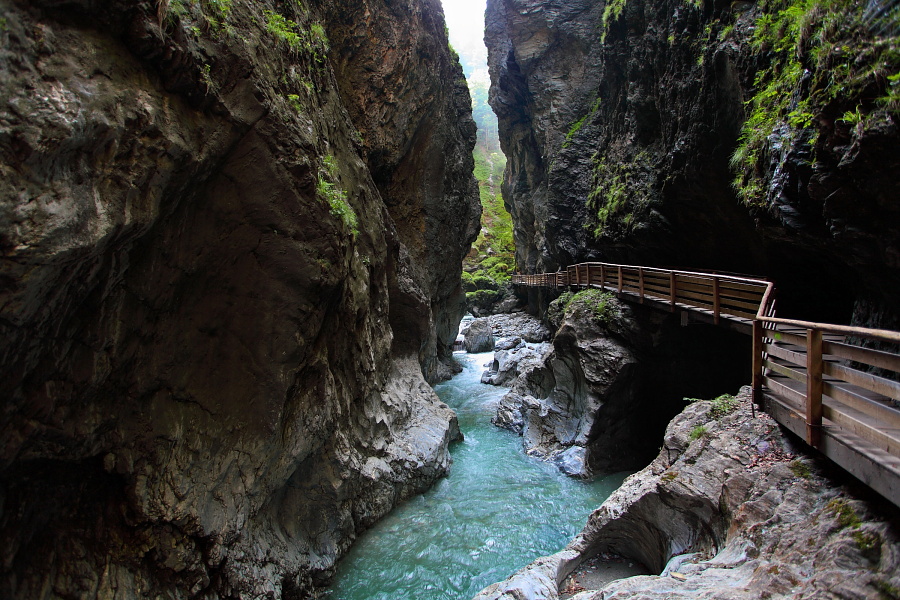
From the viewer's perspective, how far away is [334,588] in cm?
703

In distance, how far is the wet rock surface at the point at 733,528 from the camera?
300cm

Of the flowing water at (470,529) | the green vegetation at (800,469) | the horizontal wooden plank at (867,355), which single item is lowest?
the flowing water at (470,529)

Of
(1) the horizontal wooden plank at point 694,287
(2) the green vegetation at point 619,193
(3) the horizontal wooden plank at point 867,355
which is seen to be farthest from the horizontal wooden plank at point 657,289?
(3) the horizontal wooden plank at point 867,355

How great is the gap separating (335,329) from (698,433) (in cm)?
601

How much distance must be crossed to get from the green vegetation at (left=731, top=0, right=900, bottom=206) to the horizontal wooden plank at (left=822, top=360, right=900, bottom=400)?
2771 millimetres

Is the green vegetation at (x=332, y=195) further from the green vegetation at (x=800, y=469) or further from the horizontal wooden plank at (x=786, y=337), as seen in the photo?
the green vegetation at (x=800, y=469)

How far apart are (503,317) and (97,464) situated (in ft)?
99.2

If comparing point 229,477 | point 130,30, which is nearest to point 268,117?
point 130,30

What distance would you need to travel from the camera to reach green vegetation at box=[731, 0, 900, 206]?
15.0 feet

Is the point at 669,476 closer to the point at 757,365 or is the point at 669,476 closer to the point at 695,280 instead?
the point at 757,365

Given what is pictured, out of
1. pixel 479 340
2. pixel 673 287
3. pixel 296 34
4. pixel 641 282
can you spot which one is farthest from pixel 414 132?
pixel 479 340

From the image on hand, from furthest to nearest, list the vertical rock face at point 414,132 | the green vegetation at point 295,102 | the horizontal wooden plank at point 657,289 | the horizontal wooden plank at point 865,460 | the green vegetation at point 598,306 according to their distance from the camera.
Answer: the vertical rock face at point 414,132 → the green vegetation at point 598,306 → the horizontal wooden plank at point 657,289 → the green vegetation at point 295,102 → the horizontal wooden plank at point 865,460

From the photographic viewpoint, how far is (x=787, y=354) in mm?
4566

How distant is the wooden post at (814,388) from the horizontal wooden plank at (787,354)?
30 cm
